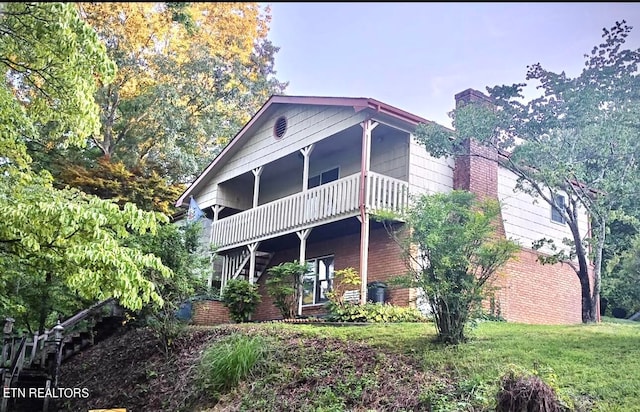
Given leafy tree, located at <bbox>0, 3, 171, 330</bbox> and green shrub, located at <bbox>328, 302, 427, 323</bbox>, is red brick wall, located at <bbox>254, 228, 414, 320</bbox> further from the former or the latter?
leafy tree, located at <bbox>0, 3, 171, 330</bbox>

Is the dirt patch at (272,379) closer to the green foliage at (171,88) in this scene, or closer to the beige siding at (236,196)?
the beige siding at (236,196)

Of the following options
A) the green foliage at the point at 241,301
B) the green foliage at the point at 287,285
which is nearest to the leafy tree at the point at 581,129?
the green foliage at the point at 287,285

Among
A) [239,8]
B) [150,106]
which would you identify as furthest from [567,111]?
[239,8]

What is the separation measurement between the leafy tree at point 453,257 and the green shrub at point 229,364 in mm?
2776

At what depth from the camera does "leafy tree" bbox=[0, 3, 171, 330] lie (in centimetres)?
782

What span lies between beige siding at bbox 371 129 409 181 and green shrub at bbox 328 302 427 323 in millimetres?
3954

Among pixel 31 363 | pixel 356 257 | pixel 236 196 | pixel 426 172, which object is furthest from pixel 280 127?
pixel 31 363

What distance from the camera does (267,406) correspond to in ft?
30.2

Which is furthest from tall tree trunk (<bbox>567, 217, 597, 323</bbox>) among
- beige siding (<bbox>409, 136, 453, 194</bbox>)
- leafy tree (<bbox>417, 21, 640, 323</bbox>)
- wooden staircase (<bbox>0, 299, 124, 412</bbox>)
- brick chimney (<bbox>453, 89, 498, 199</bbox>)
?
wooden staircase (<bbox>0, 299, 124, 412</bbox>)

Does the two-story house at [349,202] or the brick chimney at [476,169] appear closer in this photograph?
the two-story house at [349,202]

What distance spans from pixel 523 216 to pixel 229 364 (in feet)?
37.2

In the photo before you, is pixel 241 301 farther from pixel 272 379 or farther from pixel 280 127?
pixel 272 379

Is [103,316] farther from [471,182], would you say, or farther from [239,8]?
[239,8]

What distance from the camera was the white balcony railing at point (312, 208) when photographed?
1584 cm
